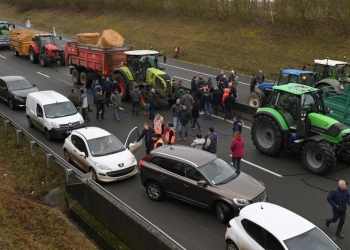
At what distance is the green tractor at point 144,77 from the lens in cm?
1962

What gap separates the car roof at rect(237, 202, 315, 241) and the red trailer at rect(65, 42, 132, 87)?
1486 centimetres

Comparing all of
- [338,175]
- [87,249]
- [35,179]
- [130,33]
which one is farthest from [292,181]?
[130,33]

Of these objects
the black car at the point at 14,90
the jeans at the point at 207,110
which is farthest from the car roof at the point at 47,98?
the jeans at the point at 207,110

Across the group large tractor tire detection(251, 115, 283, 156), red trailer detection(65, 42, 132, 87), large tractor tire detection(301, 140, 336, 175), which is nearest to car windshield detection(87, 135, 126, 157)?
large tractor tire detection(251, 115, 283, 156)

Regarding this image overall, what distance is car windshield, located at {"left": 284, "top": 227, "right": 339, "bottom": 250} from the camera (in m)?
7.33

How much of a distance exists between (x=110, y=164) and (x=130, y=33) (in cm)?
3413

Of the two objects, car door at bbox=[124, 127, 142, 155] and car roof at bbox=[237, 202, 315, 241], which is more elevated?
car roof at bbox=[237, 202, 315, 241]

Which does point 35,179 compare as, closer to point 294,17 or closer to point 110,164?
point 110,164

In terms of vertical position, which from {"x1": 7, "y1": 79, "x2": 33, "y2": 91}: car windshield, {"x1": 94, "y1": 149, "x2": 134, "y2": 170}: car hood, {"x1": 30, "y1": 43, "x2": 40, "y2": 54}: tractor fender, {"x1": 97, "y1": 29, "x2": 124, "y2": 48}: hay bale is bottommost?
{"x1": 94, "y1": 149, "x2": 134, "y2": 170}: car hood

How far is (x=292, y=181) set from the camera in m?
12.3

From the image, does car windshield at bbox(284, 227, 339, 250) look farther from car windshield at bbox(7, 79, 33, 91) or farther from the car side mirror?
car windshield at bbox(7, 79, 33, 91)

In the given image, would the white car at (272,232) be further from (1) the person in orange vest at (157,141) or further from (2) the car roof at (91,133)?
(2) the car roof at (91,133)

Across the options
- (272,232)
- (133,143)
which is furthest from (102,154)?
(272,232)

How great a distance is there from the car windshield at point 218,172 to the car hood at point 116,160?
9.45 feet
